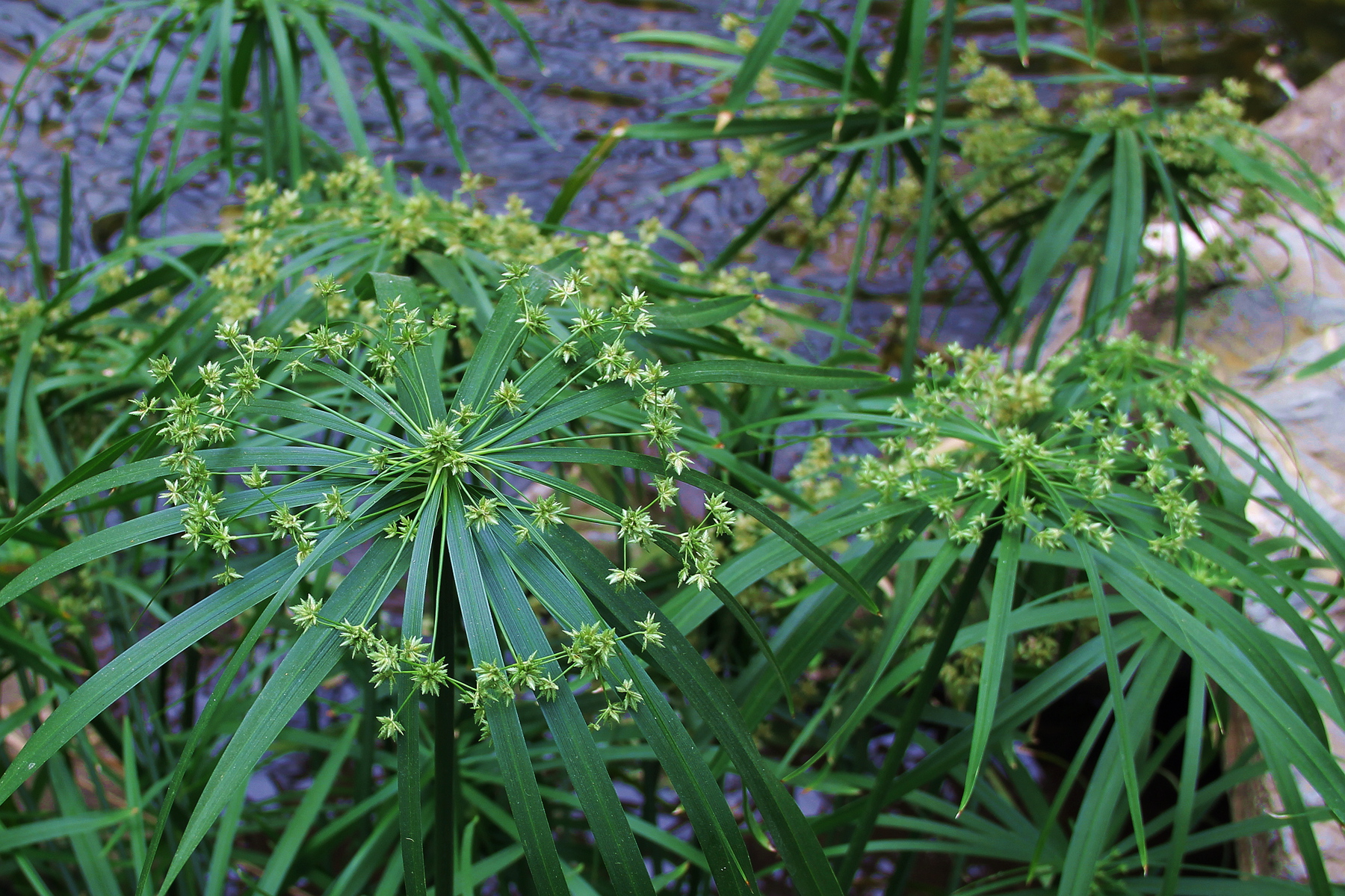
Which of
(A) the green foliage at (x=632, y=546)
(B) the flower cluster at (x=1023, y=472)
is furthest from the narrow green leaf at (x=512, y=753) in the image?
(B) the flower cluster at (x=1023, y=472)

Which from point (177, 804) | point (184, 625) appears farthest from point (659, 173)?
point (184, 625)

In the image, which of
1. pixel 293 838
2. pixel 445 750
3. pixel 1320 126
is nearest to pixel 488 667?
pixel 445 750

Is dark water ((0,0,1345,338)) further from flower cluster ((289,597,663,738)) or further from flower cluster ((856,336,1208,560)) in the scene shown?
flower cluster ((289,597,663,738))

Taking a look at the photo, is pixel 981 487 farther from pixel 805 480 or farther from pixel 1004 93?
pixel 1004 93

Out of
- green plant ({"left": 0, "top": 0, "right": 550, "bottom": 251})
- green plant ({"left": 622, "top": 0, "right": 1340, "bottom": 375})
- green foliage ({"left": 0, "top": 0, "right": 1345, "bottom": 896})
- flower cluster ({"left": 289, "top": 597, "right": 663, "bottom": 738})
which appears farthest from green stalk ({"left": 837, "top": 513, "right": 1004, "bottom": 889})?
green plant ({"left": 0, "top": 0, "right": 550, "bottom": 251})

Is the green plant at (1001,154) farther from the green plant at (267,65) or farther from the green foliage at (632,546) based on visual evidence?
the green plant at (267,65)

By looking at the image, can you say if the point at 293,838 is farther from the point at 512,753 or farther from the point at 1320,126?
the point at 1320,126

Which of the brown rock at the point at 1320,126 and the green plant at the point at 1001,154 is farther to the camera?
the brown rock at the point at 1320,126
